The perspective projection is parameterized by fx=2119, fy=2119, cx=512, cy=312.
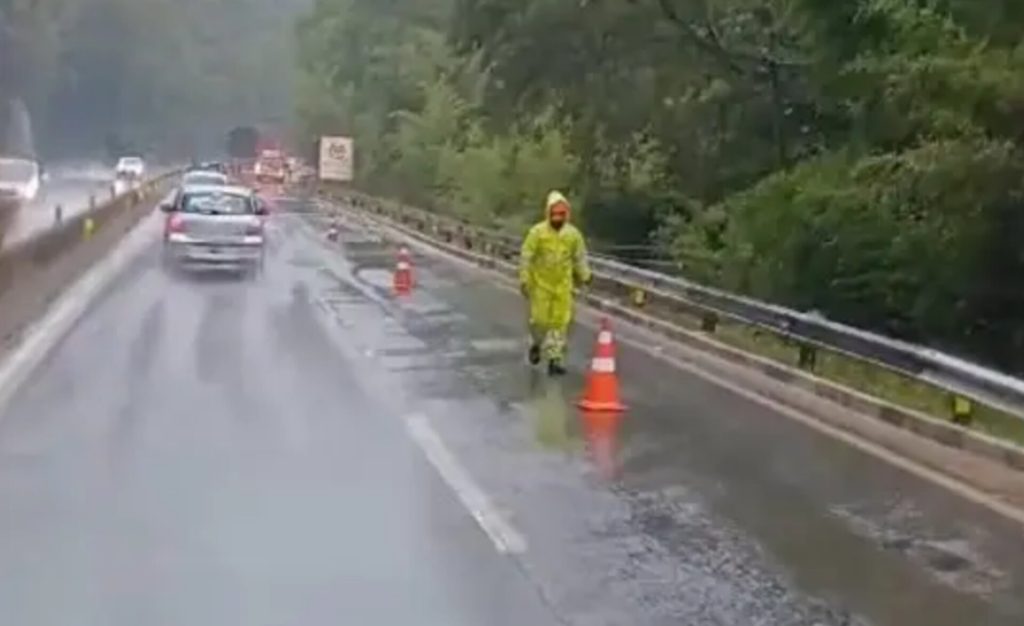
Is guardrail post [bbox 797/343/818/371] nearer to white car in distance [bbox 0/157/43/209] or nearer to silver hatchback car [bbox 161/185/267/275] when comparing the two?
silver hatchback car [bbox 161/185/267/275]

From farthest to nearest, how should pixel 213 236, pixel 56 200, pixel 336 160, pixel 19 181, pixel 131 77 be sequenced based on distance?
pixel 131 77 < pixel 336 160 < pixel 56 200 < pixel 19 181 < pixel 213 236

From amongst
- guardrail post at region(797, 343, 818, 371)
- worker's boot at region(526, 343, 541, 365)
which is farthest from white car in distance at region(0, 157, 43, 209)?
guardrail post at region(797, 343, 818, 371)

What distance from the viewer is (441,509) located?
12.1 metres

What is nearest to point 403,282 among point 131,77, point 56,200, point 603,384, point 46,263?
point 46,263

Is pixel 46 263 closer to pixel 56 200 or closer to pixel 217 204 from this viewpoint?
pixel 217 204

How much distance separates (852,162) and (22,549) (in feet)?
61.7

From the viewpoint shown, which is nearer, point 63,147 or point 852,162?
point 852,162

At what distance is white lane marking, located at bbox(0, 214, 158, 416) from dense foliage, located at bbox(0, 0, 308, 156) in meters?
98.1

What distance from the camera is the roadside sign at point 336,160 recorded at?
325 feet

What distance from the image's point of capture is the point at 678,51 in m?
40.4

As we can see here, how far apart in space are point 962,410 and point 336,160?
85.6m

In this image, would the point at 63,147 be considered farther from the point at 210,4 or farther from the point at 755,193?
the point at 755,193

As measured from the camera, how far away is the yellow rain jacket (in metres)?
20.3

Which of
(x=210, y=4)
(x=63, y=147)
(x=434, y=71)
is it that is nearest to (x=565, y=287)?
(x=434, y=71)
